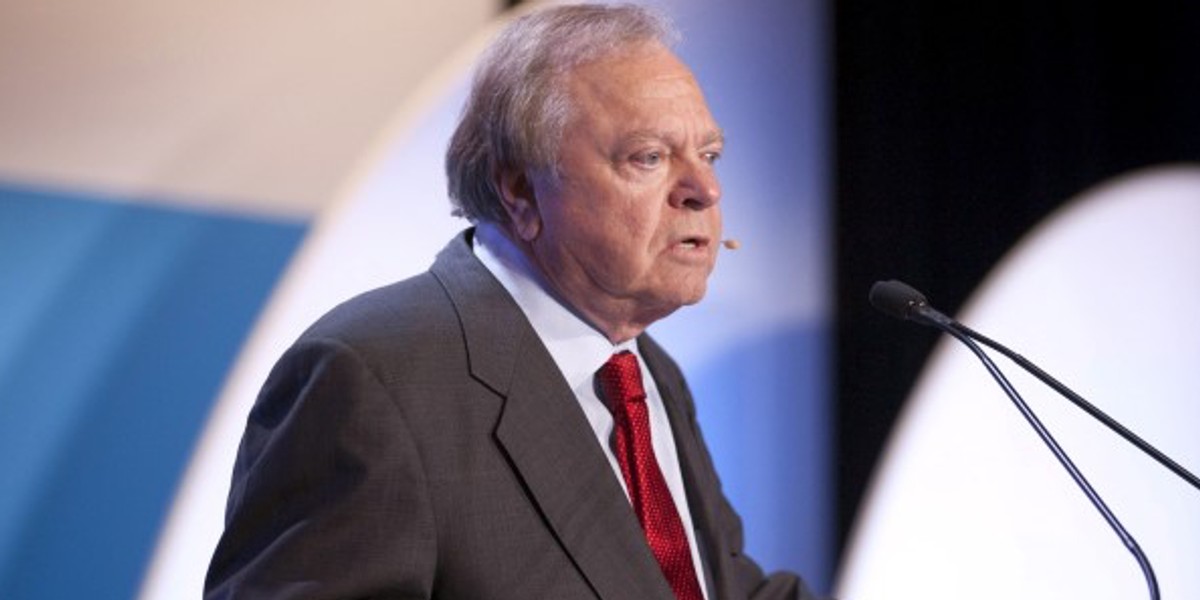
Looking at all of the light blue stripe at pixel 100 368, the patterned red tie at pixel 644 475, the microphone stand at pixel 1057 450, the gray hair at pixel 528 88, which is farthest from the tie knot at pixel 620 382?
the light blue stripe at pixel 100 368

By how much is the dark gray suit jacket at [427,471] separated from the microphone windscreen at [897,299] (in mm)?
402

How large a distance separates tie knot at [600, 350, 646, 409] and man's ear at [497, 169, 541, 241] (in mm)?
198

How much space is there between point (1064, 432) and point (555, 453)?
1.79 meters

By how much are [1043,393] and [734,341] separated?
2.30 feet

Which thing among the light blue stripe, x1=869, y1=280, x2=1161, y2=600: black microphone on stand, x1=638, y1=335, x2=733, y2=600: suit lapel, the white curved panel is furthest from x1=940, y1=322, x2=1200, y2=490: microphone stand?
the white curved panel

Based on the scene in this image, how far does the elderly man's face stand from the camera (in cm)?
183

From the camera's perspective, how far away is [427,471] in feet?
5.25

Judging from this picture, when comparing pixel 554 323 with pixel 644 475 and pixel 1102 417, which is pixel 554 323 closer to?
pixel 644 475

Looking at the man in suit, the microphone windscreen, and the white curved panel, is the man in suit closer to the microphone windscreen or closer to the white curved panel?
the microphone windscreen

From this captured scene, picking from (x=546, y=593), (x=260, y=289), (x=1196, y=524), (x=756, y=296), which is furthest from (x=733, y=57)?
(x=546, y=593)

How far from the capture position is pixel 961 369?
324 cm

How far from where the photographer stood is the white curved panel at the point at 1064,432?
3.18 metres

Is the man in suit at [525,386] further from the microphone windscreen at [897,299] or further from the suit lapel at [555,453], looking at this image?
the microphone windscreen at [897,299]

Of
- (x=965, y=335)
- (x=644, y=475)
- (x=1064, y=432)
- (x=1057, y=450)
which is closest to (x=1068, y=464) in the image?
(x=1057, y=450)
